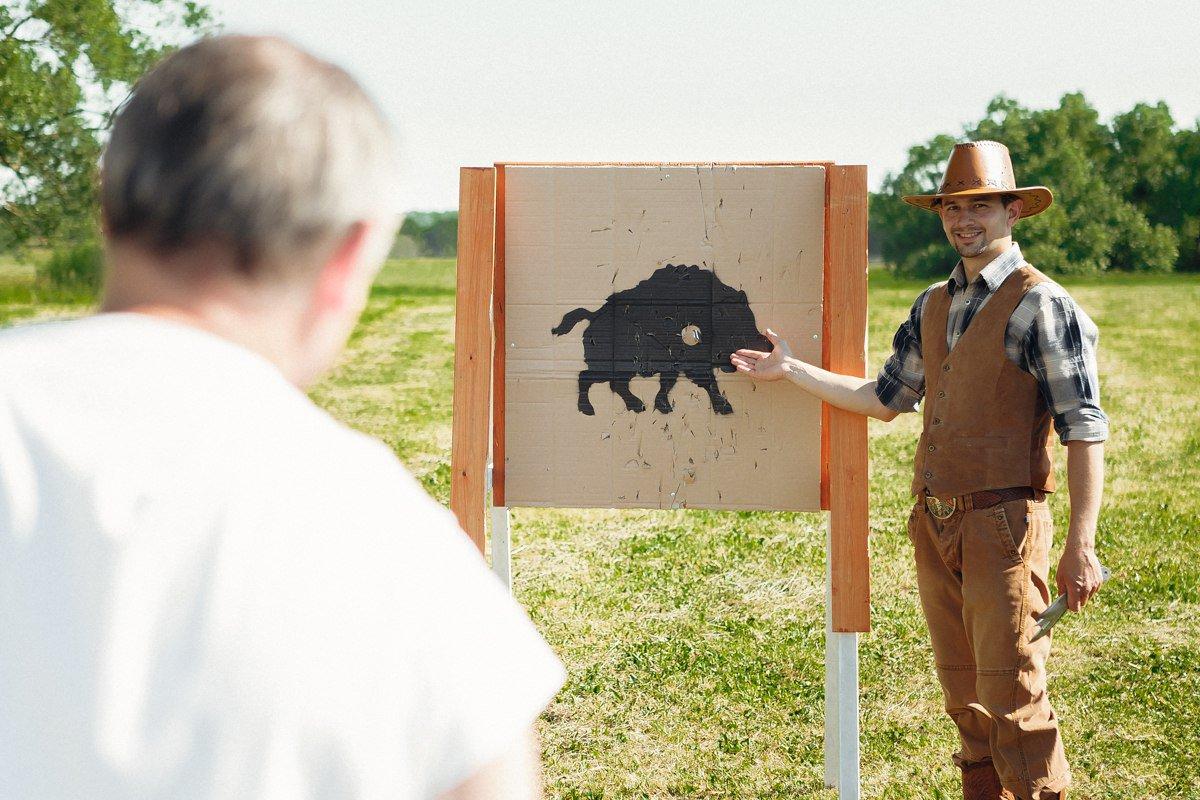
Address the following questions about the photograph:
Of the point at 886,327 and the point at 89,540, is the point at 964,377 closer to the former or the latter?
the point at 89,540

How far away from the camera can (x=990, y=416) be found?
2.90m

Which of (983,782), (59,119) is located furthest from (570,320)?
(59,119)

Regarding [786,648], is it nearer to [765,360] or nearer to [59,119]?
[765,360]

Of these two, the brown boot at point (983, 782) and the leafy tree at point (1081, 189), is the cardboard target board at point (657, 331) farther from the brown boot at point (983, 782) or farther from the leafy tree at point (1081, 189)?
the leafy tree at point (1081, 189)

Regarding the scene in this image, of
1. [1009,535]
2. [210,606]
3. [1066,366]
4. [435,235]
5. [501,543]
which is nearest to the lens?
[210,606]

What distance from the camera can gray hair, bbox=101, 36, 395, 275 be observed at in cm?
78

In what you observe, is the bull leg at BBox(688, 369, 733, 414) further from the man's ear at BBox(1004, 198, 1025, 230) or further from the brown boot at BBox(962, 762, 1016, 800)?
the brown boot at BBox(962, 762, 1016, 800)

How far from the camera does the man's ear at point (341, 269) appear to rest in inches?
32.8

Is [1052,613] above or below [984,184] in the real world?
below

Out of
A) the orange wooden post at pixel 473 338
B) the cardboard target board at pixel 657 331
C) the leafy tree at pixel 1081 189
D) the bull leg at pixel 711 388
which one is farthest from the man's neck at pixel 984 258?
the leafy tree at pixel 1081 189

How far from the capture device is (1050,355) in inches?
110

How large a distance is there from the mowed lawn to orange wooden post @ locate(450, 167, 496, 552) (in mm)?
1268

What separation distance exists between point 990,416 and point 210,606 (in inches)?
99.0

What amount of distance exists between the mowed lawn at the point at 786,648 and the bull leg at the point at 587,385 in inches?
52.7
